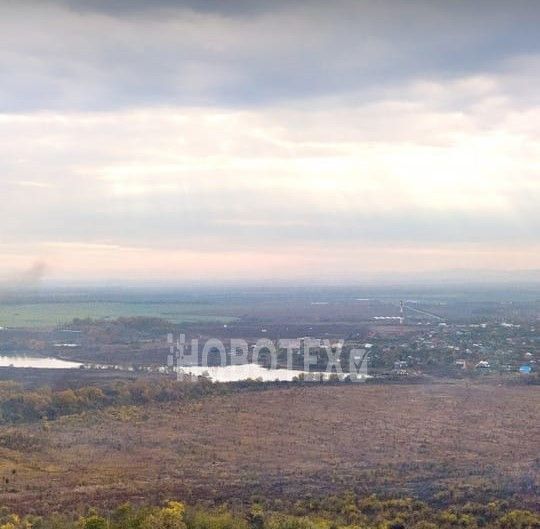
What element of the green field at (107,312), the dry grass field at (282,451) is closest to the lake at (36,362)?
the green field at (107,312)

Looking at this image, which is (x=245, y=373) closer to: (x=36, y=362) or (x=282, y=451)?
(x=36, y=362)

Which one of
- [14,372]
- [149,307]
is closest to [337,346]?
[14,372]

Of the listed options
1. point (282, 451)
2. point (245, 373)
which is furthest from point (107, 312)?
point (282, 451)

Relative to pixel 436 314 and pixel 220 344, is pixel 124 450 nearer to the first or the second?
pixel 220 344

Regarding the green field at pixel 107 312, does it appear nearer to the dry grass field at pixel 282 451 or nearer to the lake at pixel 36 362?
the lake at pixel 36 362

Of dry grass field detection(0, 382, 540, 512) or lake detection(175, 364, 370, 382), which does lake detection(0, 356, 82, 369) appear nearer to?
lake detection(175, 364, 370, 382)

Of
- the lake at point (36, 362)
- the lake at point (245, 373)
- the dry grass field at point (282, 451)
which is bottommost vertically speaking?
the lake at point (245, 373)
